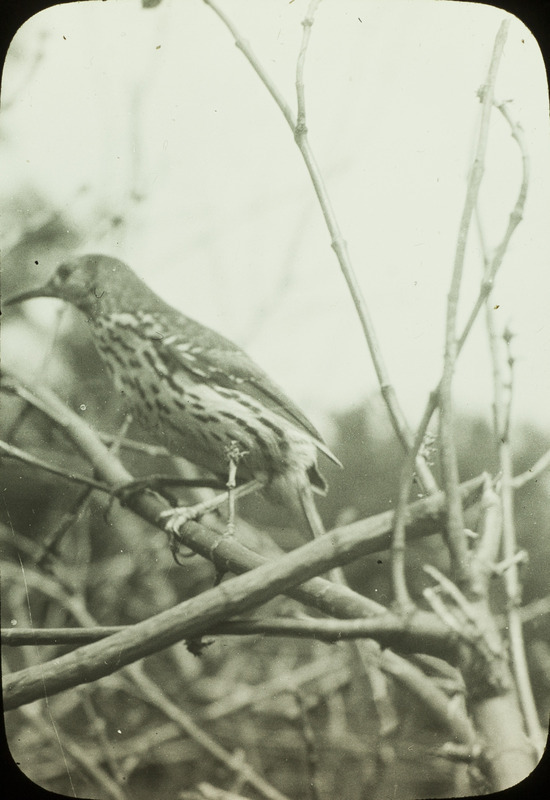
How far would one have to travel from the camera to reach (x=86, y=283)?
0.80 metres

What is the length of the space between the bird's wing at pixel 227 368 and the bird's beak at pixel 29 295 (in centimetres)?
14

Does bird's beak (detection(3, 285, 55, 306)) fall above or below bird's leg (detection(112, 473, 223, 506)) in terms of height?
above

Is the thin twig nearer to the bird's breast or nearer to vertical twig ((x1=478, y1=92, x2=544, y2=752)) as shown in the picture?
vertical twig ((x1=478, y1=92, x2=544, y2=752))

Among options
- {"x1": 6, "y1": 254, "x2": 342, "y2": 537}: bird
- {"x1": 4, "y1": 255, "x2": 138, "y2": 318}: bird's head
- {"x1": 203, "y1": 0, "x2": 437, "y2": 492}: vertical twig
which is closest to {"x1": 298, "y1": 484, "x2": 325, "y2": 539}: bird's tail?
{"x1": 6, "y1": 254, "x2": 342, "y2": 537}: bird

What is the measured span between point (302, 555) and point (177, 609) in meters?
0.14

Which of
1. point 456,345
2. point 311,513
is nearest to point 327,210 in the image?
point 456,345

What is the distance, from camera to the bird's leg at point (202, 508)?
2.57 ft

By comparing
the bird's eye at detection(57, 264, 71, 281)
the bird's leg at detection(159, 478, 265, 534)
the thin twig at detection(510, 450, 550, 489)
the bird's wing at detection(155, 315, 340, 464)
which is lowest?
the thin twig at detection(510, 450, 550, 489)

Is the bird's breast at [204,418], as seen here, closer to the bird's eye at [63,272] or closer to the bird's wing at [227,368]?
the bird's wing at [227,368]

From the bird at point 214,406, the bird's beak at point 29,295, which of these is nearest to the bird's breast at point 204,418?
the bird at point 214,406

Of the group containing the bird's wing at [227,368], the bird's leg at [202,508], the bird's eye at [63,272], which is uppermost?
the bird's eye at [63,272]

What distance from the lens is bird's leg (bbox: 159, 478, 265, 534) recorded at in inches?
30.8

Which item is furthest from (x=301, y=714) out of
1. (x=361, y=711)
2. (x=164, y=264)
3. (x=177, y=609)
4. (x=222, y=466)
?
(x=164, y=264)

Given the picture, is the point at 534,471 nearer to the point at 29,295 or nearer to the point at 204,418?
the point at 204,418
